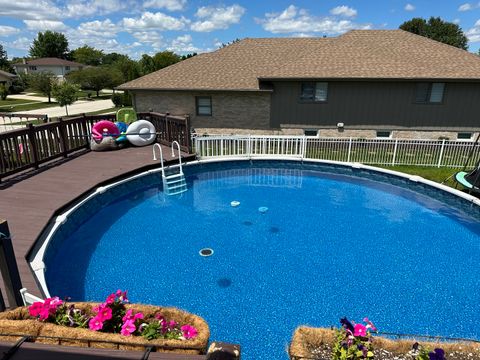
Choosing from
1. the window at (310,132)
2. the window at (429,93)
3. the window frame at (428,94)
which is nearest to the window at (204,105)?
the window at (310,132)

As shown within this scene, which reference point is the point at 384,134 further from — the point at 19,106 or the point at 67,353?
the point at 19,106

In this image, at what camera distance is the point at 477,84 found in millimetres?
18641

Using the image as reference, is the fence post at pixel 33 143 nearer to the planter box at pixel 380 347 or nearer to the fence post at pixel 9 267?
the fence post at pixel 9 267

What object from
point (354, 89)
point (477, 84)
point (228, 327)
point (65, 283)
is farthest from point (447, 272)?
point (477, 84)

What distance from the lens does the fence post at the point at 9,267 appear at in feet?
14.0

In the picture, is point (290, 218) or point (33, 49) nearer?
point (290, 218)

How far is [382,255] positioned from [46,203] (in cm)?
958

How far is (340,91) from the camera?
779 inches

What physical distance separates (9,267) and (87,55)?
12088cm

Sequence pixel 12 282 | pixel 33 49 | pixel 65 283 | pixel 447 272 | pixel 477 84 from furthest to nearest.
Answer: pixel 33 49 < pixel 477 84 < pixel 447 272 < pixel 65 283 < pixel 12 282

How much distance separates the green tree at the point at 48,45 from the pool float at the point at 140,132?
11019 cm

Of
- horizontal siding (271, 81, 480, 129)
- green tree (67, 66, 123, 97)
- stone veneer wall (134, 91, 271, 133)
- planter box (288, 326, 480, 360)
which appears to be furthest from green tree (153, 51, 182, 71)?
planter box (288, 326, 480, 360)

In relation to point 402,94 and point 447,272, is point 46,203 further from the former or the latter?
point 402,94

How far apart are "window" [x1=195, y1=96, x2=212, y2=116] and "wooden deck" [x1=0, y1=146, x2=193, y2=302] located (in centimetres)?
718
